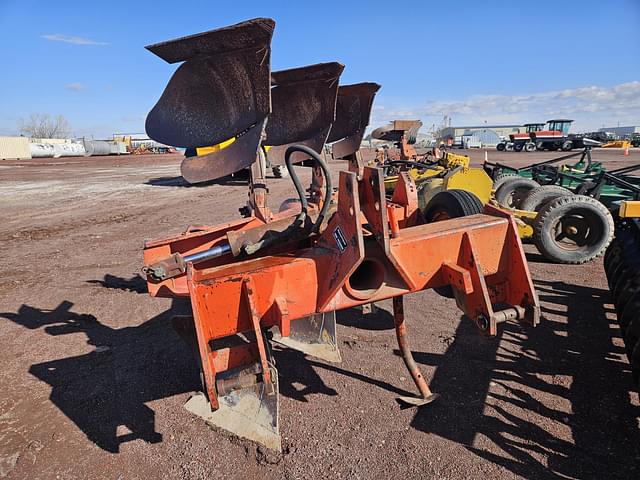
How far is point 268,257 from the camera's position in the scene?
2.27 m

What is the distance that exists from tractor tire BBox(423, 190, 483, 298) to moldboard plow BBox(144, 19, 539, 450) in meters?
0.20

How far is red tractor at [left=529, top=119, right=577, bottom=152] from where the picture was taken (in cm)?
3697

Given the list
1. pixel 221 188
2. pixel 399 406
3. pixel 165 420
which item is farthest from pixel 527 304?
pixel 221 188

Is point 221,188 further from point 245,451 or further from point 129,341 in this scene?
point 245,451

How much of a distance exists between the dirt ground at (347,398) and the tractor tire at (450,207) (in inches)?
29.1

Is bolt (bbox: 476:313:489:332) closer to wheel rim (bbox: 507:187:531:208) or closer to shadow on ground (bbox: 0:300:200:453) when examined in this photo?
shadow on ground (bbox: 0:300:200:453)

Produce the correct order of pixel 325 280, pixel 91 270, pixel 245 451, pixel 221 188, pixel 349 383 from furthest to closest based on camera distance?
pixel 221 188
pixel 91 270
pixel 349 383
pixel 245 451
pixel 325 280

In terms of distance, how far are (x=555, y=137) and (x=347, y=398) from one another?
4178cm

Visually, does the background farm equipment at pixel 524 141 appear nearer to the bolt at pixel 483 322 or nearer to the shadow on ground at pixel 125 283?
the shadow on ground at pixel 125 283

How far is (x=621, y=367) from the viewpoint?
9.55 feet

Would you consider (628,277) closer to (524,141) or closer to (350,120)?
(350,120)

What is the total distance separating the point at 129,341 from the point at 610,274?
158 inches

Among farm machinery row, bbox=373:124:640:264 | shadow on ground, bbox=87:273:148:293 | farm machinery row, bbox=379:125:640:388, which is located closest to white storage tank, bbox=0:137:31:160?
shadow on ground, bbox=87:273:148:293

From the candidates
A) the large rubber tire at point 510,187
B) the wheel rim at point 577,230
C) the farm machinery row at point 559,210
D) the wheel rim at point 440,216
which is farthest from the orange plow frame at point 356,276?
the large rubber tire at point 510,187
